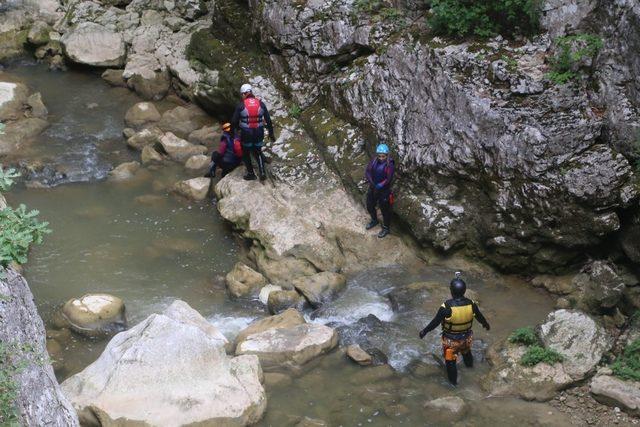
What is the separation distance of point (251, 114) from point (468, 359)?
5.88 metres

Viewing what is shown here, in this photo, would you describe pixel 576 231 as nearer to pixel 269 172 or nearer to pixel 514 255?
pixel 514 255

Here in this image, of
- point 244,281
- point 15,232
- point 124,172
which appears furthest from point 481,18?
point 15,232

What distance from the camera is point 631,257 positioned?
10.7 m

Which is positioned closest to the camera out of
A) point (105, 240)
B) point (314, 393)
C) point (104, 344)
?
point (314, 393)

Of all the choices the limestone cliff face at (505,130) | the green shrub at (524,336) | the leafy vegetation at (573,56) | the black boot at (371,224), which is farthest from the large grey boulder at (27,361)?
the leafy vegetation at (573,56)

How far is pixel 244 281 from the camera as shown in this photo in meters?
11.9

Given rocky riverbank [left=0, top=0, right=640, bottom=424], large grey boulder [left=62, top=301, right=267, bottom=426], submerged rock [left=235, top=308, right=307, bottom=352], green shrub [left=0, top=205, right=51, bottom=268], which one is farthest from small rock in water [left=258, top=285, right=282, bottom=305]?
green shrub [left=0, top=205, right=51, bottom=268]

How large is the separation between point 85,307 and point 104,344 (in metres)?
0.69

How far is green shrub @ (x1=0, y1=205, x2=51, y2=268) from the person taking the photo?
534 centimetres

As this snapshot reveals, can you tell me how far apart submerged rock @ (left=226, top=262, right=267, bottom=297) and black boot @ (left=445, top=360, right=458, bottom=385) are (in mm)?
3664

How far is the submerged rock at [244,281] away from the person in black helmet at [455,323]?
333 centimetres

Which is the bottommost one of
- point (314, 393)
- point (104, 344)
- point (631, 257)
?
point (104, 344)

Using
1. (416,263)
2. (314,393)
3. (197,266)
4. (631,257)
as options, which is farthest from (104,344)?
(631,257)

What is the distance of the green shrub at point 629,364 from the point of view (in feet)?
30.1
